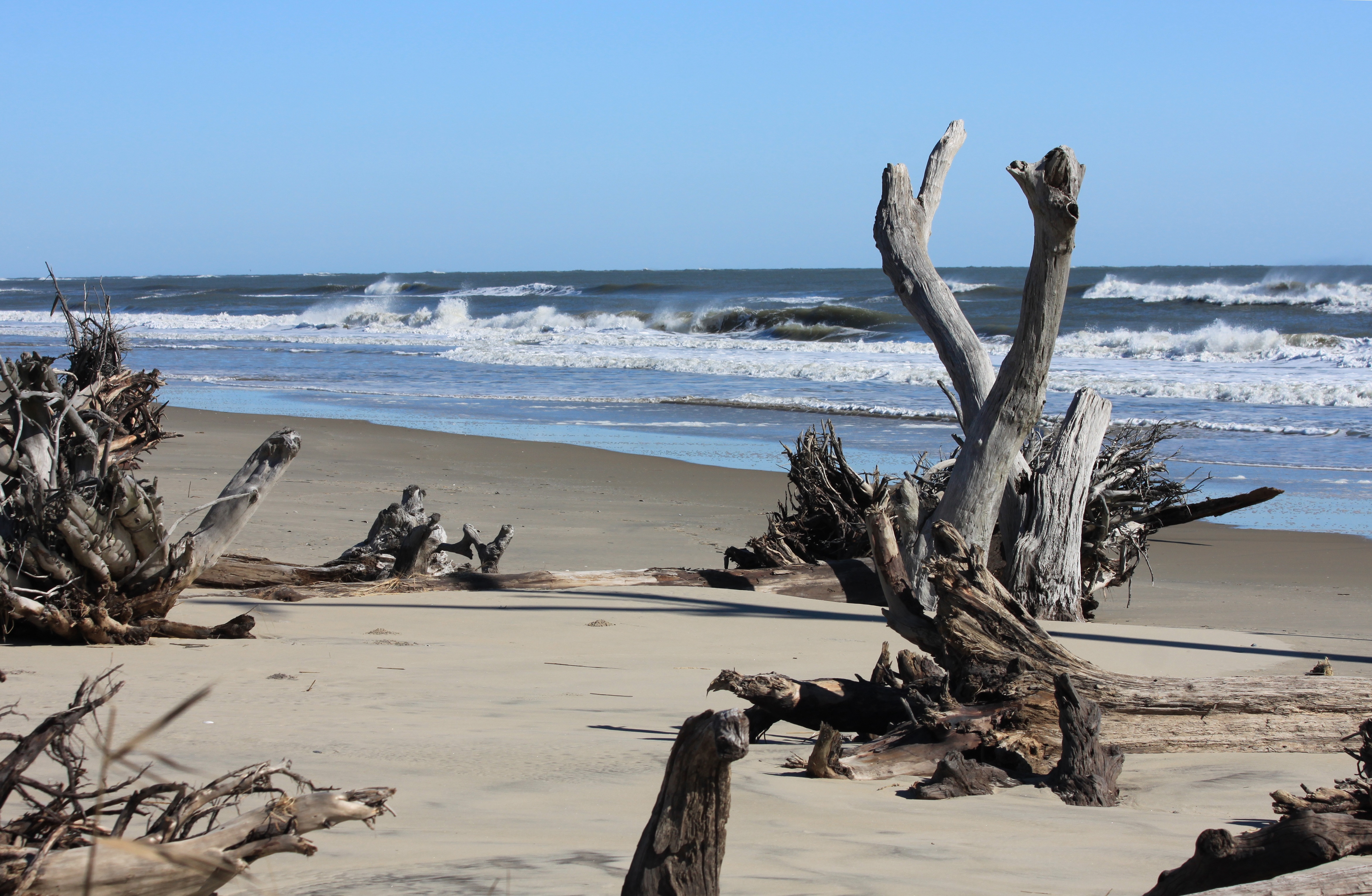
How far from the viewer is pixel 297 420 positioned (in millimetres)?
14648

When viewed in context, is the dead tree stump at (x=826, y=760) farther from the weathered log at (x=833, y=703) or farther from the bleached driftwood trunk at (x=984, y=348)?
the bleached driftwood trunk at (x=984, y=348)

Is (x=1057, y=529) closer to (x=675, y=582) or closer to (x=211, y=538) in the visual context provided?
(x=675, y=582)

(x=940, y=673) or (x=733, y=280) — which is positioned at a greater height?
(x=733, y=280)

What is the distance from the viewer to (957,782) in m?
3.04

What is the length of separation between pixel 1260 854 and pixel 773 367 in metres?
21.8

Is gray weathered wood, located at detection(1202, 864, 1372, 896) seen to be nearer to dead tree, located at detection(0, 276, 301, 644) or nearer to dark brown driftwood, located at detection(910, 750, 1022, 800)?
dark brown driftwood, located at detection(910, 750, 1022, 800)

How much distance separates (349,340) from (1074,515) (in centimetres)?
2916

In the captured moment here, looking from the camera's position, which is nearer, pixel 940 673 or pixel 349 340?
pixel 940 673

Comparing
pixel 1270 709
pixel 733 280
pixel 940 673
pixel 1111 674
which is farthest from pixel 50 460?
pixel 733 280

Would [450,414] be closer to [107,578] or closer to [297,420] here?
[297,420]

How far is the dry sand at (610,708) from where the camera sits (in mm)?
2346

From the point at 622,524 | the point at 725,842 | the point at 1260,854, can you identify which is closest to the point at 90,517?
the point at 725,842

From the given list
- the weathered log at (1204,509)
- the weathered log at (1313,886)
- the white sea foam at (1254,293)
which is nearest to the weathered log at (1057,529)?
the weathered log at (1204,509)

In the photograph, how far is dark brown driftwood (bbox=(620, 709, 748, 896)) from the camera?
1699 mm
